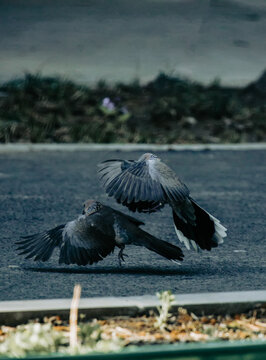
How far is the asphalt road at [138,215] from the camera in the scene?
5.11 metres

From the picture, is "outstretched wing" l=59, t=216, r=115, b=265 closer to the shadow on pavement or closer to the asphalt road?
the asphalt road

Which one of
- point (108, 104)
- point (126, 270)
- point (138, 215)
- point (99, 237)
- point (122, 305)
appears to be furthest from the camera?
point (108, 104)

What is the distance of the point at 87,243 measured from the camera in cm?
515

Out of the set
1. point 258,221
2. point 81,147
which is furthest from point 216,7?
point 258,221

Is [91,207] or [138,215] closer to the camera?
[91,207]

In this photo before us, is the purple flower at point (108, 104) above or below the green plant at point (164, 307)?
below

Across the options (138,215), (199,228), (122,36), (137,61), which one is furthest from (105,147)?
(199,228)

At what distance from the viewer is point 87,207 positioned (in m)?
5.17

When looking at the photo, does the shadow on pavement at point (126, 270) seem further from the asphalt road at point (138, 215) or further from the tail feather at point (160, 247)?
the tail feather at point (160, 247)

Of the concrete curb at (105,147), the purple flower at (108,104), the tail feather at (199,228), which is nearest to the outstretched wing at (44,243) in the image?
the tail feather at (199,228)

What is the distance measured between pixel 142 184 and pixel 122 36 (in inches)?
→ 301

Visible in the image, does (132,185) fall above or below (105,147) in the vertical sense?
above

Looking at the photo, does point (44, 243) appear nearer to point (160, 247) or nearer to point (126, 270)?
point (126, 270)

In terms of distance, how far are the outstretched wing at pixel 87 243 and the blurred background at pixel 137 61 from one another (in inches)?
270
